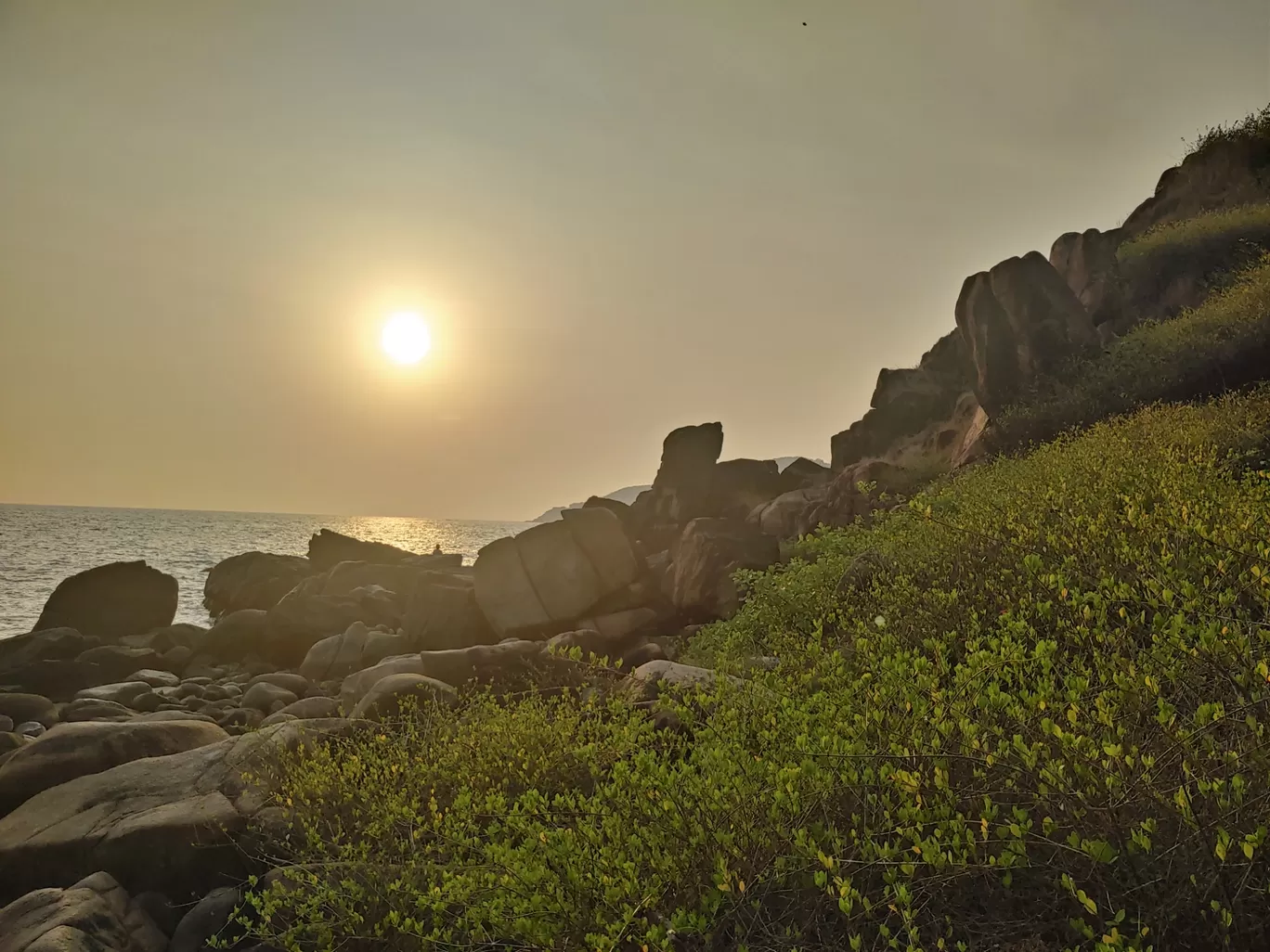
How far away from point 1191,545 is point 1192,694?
2249mm

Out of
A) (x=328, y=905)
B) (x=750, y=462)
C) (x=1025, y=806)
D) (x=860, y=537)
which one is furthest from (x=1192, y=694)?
(x=750, y=462)

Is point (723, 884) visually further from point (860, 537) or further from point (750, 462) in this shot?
point (750, 462)

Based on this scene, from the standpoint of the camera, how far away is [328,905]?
5.04 metres

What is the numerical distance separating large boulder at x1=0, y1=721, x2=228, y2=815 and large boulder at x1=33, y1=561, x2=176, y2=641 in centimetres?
2608

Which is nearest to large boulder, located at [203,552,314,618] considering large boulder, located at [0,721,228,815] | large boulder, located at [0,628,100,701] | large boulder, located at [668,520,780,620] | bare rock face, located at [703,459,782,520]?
large boulder, located at [0,628,100,701]

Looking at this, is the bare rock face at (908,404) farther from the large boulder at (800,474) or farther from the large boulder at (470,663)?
the large boulder at (470,663)

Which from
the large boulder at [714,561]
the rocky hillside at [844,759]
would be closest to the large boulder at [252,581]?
the rocky hillside at [844,759]

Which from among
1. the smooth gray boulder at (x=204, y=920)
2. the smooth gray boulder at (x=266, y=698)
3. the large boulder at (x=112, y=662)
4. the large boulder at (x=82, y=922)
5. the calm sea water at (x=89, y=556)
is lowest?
the smooth gray boulder at (x=204, y=920)

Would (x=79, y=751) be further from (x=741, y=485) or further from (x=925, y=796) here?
(x=741, y=485)

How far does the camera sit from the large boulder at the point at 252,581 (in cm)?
4194

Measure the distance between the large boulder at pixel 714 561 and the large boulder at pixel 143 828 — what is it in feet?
45.0

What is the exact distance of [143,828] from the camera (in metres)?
7.38

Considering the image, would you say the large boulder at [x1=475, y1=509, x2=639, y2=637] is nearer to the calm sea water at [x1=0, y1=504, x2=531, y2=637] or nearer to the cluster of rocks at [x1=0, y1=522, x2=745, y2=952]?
the cluster of rocks at [x1=0, y1=522, x2=745, y2=952]

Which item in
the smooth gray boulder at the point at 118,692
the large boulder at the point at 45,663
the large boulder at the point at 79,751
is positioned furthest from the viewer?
the large boulder at the point at 45,663
